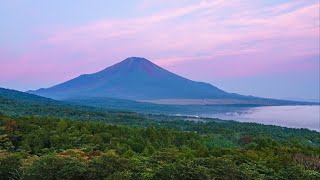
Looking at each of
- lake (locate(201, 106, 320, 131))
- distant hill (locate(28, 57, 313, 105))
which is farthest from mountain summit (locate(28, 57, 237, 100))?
lake (locate(201, 106, 320, 131))

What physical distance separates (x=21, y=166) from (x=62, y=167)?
1634 mm

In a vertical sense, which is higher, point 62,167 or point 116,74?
point 116,74

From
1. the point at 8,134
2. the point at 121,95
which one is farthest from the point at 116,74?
the point at 8,134

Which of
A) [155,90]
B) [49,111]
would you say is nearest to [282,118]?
[49,111]

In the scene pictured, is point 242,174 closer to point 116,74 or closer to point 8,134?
point 8,134

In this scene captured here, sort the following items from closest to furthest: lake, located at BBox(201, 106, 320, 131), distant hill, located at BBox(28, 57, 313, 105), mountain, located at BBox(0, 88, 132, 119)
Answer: mountain, located at BBox(0, 88, 132, 119) → lake, located at BBox(201, 106, 320, 131) → distant hill, located at BBox(28, 57, 313, 105)

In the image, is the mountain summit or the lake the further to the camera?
the mountain summit

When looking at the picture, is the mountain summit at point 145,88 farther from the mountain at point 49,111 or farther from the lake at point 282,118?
the mountain at point 49,111

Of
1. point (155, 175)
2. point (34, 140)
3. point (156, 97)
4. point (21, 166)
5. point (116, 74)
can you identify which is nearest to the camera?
point (155, 175)

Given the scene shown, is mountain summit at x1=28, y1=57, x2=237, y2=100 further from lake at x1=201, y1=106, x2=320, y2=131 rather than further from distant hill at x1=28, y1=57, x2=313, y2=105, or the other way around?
lake at x1=201, y1=106, x2=320, y2=131

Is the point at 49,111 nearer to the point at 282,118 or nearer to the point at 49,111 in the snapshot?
the point at 49,111

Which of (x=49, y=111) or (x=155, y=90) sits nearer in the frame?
(x=49, y=111)

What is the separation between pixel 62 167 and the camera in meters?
11.6

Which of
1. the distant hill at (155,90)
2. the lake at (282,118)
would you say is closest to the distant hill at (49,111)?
the lake at (282,118)
